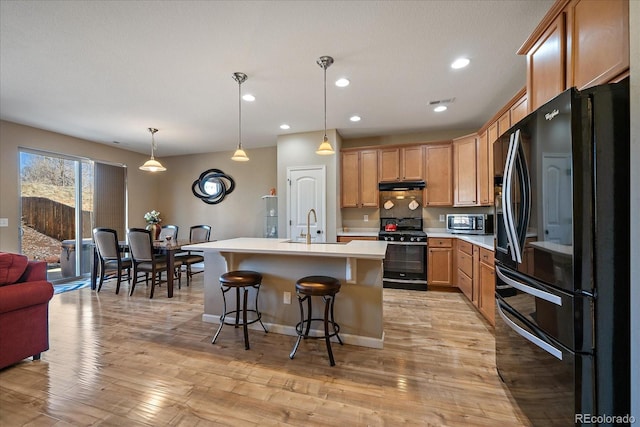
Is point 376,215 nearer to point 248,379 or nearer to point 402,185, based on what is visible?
point 402,185

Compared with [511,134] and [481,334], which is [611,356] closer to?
[511,134]

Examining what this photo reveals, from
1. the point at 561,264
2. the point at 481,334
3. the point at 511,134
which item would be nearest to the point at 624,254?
the point at 561,264

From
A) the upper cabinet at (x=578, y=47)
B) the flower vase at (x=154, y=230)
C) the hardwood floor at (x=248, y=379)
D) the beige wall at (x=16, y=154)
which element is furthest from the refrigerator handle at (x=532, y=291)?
the beige wall at (x=16, y=154)

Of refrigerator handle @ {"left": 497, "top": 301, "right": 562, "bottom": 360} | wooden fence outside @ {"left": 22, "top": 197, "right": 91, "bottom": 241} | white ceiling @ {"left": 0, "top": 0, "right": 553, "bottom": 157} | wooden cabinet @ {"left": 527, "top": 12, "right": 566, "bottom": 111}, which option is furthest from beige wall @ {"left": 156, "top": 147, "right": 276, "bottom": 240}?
refrigerator handle @ {"left": 497, "top": 301, "right": 562, "bottom": 360}

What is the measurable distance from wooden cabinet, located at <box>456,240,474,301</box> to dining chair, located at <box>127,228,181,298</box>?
4.42 meters

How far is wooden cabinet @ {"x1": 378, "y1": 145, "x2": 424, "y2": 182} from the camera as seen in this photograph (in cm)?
463

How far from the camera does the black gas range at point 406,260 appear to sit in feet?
14.1

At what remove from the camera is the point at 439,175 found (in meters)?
4.56

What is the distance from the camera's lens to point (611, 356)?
1172mm

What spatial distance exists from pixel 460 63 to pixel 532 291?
2.22m

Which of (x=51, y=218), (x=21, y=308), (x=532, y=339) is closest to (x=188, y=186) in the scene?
(x=51, y=218)

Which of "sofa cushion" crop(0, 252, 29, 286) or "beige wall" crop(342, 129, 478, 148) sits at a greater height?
"beige wall" crop(342, 129, 478, 148)

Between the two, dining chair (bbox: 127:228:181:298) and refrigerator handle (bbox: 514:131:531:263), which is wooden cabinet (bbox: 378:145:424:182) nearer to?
refrigerator handle (bbox: 514:131:531:263)

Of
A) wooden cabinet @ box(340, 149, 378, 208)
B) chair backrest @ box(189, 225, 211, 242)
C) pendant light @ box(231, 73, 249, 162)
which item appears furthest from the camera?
chair backrest @ box(189, 225, 211, 242)
